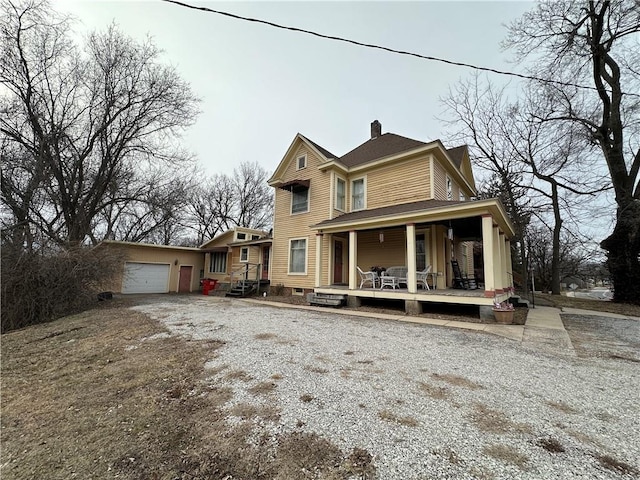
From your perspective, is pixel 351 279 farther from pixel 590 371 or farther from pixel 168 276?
pixel 168 276

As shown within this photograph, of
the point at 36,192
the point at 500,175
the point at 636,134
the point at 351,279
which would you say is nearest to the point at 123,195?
the point at 36,192

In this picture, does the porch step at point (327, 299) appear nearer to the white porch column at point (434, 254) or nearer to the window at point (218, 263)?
the white porch column at point (434, 254)

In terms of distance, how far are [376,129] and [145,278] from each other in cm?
1617

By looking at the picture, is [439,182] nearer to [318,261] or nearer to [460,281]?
[460,281]

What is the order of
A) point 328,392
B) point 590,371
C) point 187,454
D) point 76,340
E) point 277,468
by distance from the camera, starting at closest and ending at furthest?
point 277,468 < point 187,454 < point 328,392 < point 590,371 < point 76,340

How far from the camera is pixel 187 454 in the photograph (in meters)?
1.98

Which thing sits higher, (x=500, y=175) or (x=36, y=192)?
(x=500, y=175)

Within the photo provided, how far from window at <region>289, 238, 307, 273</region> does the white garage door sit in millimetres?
9762

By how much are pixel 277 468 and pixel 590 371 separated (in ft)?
14.5

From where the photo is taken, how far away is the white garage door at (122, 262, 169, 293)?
15.7 m

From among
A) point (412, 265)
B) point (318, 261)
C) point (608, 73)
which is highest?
point (608, 73)

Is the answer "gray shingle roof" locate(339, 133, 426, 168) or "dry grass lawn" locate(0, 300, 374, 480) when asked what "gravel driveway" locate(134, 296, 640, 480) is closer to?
"dry grass lawn" locate(0, 300, 374, 480)

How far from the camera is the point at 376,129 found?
14.7 meters

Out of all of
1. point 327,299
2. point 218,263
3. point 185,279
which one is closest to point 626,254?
point 327,299
